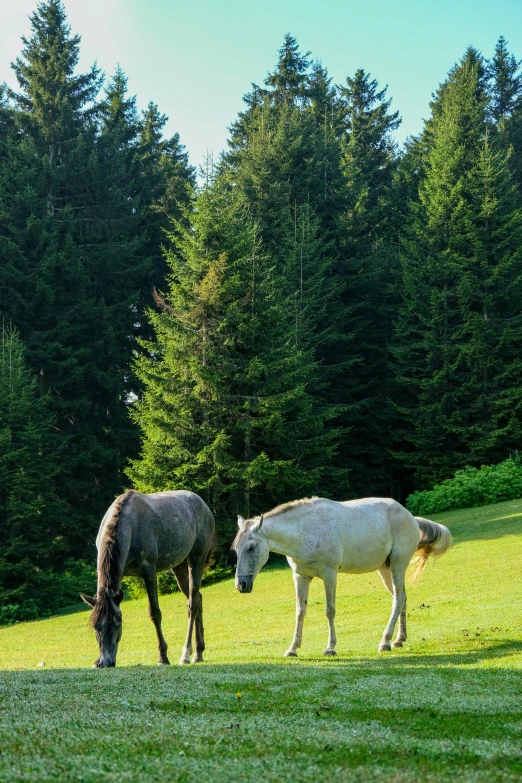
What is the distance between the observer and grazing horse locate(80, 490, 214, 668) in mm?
10273

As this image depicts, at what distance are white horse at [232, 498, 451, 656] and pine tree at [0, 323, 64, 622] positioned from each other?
59.2 feet

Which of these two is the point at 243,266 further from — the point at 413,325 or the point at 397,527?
the point at 397,527

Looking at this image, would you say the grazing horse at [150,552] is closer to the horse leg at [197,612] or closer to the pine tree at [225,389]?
the horse leg at [197,612]

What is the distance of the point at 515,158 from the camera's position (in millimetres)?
52906

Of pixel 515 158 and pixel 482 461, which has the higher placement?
pixel 515 158

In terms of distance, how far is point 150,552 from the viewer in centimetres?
1148

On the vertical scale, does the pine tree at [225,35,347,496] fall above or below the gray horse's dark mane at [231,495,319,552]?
above

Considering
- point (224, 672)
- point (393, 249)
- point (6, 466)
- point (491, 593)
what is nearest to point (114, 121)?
point (393, 249)

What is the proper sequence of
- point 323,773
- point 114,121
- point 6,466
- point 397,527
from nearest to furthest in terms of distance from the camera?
1. point 323,773
2. point 397,527
3. point 6,466
4. point 114,121

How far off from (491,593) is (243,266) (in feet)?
56.5

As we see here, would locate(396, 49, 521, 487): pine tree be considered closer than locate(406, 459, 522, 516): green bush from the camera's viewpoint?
No

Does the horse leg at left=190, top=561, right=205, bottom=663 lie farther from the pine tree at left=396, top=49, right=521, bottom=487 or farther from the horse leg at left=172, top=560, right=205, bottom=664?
the pine tree at left=396, top=49, right=521, bottom=487

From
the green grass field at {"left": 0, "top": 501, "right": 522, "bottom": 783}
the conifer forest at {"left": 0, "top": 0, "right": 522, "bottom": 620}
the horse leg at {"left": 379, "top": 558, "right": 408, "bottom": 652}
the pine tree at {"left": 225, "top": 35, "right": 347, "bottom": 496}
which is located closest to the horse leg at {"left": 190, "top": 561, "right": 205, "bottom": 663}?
the green grass field at {"left": 0, "top": 501, "right": 522, "bottom": 783}

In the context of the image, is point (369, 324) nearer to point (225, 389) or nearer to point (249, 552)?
point (225, 389)
